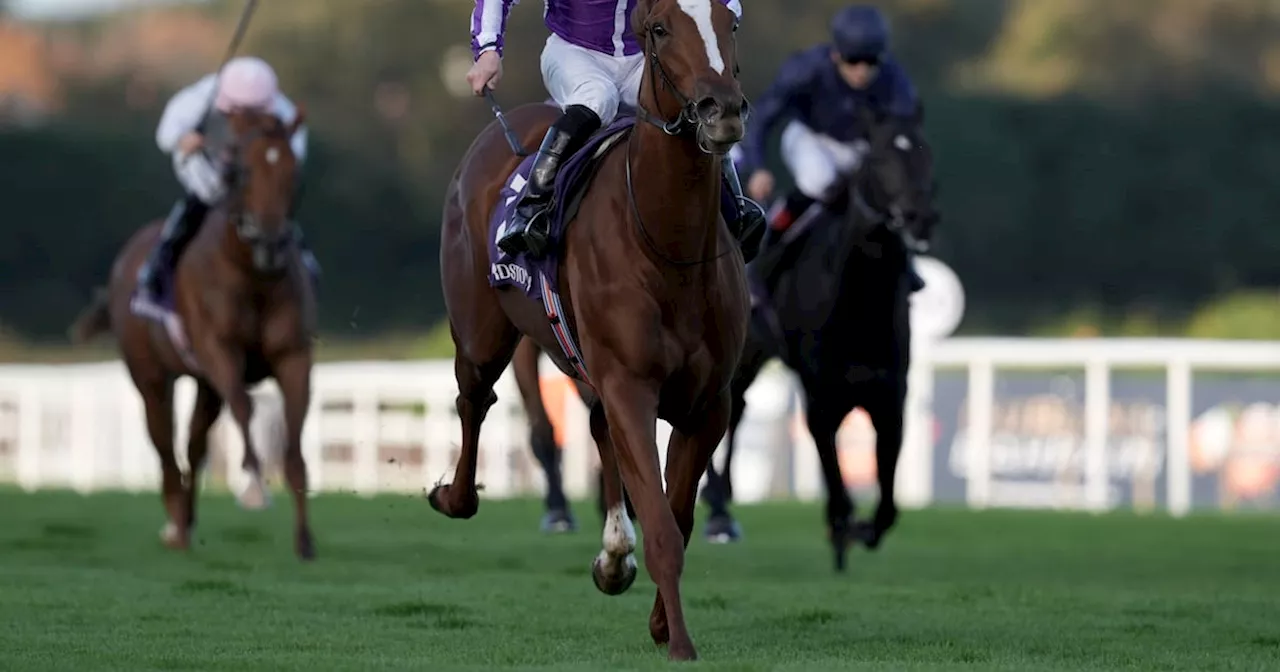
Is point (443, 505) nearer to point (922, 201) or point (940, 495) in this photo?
point (922, 201)

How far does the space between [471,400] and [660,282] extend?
5.09ft

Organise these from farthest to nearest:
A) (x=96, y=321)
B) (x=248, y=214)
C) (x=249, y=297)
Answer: (x=96, y=321)
(x=249, y=297)
(x=248, y=214)

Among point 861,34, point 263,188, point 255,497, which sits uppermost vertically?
point 861,34

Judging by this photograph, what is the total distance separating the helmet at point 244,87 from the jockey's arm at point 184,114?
12cm

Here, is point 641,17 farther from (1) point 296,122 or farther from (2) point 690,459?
(1) point 296,122

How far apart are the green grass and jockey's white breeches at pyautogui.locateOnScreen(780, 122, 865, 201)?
1537mm

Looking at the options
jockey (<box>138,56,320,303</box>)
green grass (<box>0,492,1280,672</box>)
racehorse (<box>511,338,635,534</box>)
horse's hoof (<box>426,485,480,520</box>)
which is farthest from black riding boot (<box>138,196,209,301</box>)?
horse's hoof (<box>426,485,480,520</box>)

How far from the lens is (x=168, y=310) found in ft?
33.7

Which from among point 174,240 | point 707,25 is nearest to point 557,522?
point 174,240

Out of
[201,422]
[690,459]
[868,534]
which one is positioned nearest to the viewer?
[690,459]

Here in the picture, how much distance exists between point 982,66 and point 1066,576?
69.7 ft

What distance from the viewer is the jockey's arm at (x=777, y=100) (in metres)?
9.62

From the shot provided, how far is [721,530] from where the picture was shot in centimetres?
1040

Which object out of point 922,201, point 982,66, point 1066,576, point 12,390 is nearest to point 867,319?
point 922,201
